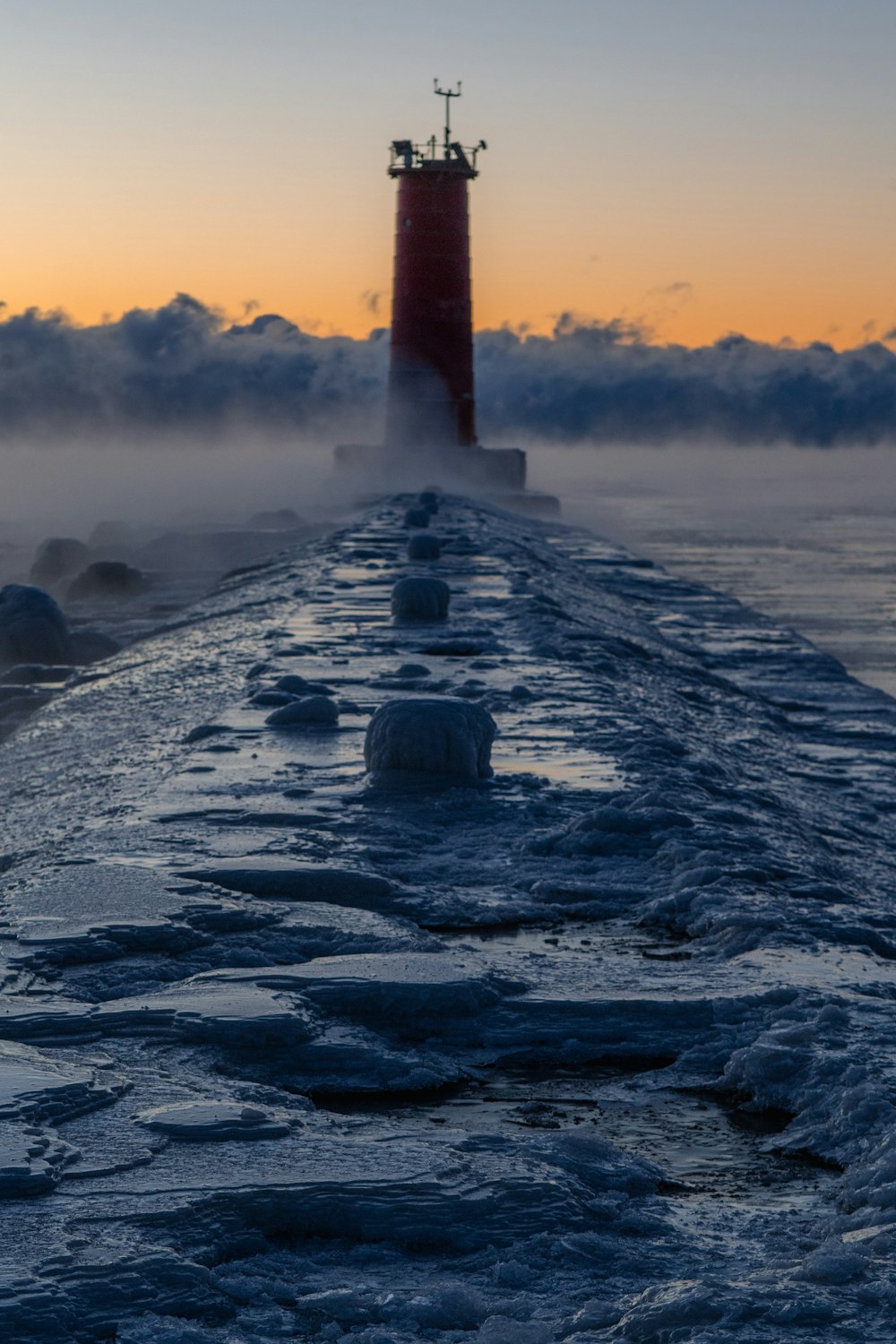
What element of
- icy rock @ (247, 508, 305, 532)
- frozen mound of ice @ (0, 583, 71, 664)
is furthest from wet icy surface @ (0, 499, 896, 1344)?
icy rock @ (247, 508, 305, 532)

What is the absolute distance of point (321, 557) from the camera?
15477mm

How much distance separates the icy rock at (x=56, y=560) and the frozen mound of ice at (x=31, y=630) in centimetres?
1121

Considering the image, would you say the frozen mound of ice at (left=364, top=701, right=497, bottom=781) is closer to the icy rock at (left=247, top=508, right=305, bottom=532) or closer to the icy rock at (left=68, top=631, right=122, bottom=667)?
the icy rock at (left=68, top=631, right=122, bottom=667)

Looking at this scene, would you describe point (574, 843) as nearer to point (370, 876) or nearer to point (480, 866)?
point (480, 866)

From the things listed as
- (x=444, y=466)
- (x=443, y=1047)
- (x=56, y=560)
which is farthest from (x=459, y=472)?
(x=443, y=1047)

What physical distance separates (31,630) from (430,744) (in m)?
8.11

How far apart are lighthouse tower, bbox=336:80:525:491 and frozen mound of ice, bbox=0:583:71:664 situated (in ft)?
60.1

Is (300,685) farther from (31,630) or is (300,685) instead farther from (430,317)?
(430,317)

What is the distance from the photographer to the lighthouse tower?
30.5 metres

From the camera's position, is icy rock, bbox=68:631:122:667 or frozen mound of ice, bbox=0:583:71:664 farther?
icy rock, bbox=68:631:122:667

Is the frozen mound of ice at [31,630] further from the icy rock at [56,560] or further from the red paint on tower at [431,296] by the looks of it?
the red paint on tower at [431,296]

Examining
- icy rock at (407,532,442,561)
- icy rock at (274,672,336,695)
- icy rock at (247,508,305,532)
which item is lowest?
icy rock at (274,672,336,695)

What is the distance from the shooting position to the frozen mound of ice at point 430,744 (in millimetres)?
5516

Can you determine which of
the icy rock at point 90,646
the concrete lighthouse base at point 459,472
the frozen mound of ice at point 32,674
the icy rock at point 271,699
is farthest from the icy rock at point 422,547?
the concrete lighthouse base at point 459,472
